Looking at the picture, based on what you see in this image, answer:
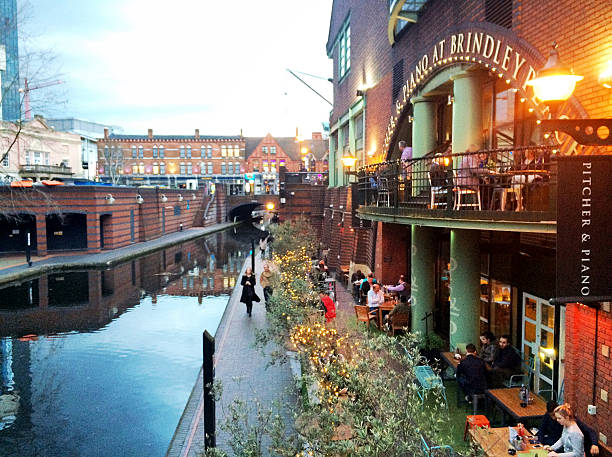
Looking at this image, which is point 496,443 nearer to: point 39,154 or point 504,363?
point 504,363

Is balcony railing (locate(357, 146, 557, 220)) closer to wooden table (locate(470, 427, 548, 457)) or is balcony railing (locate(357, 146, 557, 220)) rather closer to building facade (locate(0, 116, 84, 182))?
wooden table (locate(470, 427, 548, 457))

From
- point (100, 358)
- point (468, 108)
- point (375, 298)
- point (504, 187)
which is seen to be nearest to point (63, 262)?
point (100, 358)

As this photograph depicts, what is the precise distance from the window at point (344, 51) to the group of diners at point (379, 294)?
13.4 meters

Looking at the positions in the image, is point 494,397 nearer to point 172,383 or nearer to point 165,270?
point 172,383

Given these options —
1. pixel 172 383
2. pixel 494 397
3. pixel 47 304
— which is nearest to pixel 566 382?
pixel 494 397

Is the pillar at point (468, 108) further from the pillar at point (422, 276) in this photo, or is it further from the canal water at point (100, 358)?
the canal water at point (100, 358)

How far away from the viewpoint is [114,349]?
1479cm

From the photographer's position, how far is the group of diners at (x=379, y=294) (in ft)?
46.7

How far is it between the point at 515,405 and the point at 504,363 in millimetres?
1381

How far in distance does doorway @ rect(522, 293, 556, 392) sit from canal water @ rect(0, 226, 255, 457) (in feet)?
24.2

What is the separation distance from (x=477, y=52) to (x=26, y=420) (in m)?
12.1

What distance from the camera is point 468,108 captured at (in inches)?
456

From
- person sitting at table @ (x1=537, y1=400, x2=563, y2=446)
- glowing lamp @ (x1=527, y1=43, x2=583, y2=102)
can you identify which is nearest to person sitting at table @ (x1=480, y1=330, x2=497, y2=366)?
person sitting at table @ (x1=537, y1=400, x2=563, y2=446)

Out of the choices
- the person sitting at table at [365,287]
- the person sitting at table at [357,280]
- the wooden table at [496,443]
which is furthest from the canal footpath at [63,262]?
the wooden table at [496,443]
